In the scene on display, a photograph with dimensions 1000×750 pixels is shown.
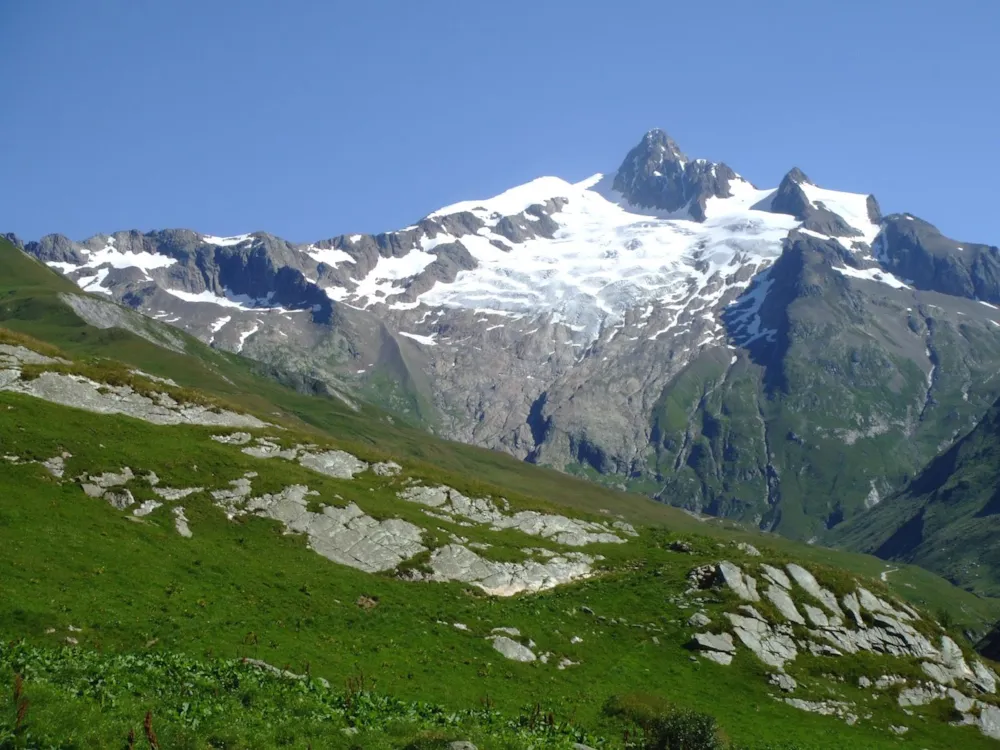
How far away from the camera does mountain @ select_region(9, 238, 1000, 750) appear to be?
27.9 meters

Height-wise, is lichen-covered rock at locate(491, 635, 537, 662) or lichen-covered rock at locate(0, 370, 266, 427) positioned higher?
lichen-covered rock at locate(0, 370, 266, 427)

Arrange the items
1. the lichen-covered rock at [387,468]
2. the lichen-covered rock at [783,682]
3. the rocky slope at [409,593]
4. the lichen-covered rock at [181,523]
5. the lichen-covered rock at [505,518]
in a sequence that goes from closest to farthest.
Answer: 1. the rocky slope at [409,593]
2. the lichen-covered rock at [783,682]
3. the lichen-covered rock at [181,523]
4. the lichen-covered rock at [505,518]
5. the lichen-covered rock at [387,468]

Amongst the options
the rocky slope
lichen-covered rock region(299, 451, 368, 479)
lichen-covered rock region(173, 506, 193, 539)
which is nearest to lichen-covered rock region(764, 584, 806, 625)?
the rocky slope

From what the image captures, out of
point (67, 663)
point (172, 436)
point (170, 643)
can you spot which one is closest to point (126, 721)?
point (67, 663)

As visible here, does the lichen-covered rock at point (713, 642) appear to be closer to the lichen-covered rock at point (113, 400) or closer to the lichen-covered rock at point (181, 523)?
→ the lichen-covered rock at point (181, 523)

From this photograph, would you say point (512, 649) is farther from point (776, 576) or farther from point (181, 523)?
point (776, 576)

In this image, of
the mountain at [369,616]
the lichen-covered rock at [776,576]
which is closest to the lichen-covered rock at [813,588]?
the mountain at [369,616]

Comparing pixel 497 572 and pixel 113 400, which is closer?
pixel 497 572

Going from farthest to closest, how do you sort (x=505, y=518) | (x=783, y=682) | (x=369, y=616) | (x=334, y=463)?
(x=334, y=463)
(x=505, y=518)
(x=783, y=682)
(x=369, y=616)

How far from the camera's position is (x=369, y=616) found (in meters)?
50.0

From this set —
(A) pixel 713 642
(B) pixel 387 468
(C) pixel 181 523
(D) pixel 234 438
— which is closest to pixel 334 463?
(B) pixel 387 468

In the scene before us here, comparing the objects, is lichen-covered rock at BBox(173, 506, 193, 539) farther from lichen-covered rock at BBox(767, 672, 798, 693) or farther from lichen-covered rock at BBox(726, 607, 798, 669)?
lichen-covered rock at BBox(767, 672, 798, 693)

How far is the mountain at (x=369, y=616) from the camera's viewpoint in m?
27.9

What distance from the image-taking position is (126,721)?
908 inches
